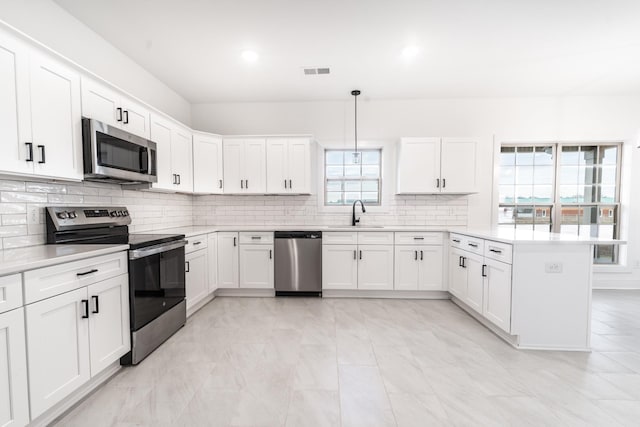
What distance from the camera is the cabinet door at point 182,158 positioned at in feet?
11.0

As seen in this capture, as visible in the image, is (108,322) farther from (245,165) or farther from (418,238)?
(418,238)

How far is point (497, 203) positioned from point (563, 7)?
258 cm

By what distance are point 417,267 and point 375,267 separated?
556 millimetres

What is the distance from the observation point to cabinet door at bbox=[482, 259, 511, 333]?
248 centimetres

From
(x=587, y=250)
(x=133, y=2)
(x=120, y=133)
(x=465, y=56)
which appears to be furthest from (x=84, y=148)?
(x=587, y=250)

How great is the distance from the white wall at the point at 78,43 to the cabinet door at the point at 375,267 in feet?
10.8

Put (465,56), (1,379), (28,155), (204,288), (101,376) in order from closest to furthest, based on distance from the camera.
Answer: (1,379), (28,155), (101,376), (465,56), (204,288)

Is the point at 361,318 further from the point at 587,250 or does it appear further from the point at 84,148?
the point at 84,148

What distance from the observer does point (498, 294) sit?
2.61 m

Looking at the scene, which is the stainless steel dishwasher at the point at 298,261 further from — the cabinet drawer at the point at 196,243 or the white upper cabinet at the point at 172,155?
the white upper cabinet at the point at 172,155

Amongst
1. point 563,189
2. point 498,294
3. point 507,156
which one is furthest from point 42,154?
point 563,189

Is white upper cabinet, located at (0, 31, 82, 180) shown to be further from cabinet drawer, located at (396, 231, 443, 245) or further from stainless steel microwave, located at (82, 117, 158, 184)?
cabinet drawer, located at (396, 231, 443, 245)

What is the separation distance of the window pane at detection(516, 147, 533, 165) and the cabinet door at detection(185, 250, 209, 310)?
4715mm

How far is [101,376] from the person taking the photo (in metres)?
1.94
